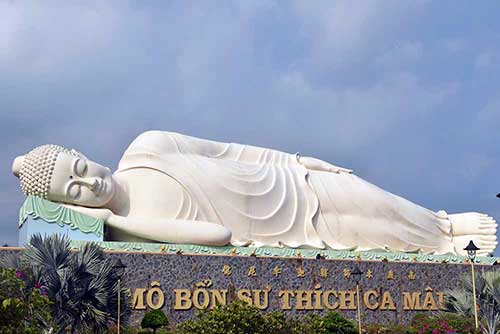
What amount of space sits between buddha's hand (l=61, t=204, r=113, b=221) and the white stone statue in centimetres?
2

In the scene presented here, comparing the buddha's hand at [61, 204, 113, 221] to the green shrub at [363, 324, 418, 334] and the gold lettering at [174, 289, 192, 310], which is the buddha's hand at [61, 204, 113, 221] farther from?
the green shrub at [363, 324, 418, 334]

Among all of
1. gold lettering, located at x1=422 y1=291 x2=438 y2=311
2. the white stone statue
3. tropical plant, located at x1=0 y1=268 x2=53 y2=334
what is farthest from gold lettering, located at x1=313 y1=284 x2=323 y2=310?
tropical plant, located at x1=0 y1=268 x2=53 y2=334

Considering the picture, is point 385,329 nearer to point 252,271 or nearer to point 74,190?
point 252,271

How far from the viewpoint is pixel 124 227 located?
39.8 feet

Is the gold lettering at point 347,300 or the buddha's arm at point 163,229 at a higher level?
the buddha's arm at point 163,229

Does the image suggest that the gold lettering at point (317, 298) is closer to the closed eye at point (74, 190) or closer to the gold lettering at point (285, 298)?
the gold lettering at point (285, 298)

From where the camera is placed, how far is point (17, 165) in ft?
40.8

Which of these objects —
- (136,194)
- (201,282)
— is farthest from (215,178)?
(201,282)

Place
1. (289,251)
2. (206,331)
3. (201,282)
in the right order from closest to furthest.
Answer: (206,331)
(201,282)
(289,251)

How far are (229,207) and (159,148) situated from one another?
168cm

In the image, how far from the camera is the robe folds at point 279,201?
13219mm

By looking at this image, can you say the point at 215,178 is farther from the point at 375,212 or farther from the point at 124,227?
the point at 375,212

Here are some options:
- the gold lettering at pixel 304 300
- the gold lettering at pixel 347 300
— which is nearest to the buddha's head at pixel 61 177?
the gold lettering at pixel 304 300

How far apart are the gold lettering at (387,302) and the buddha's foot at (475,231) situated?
2.68 m
